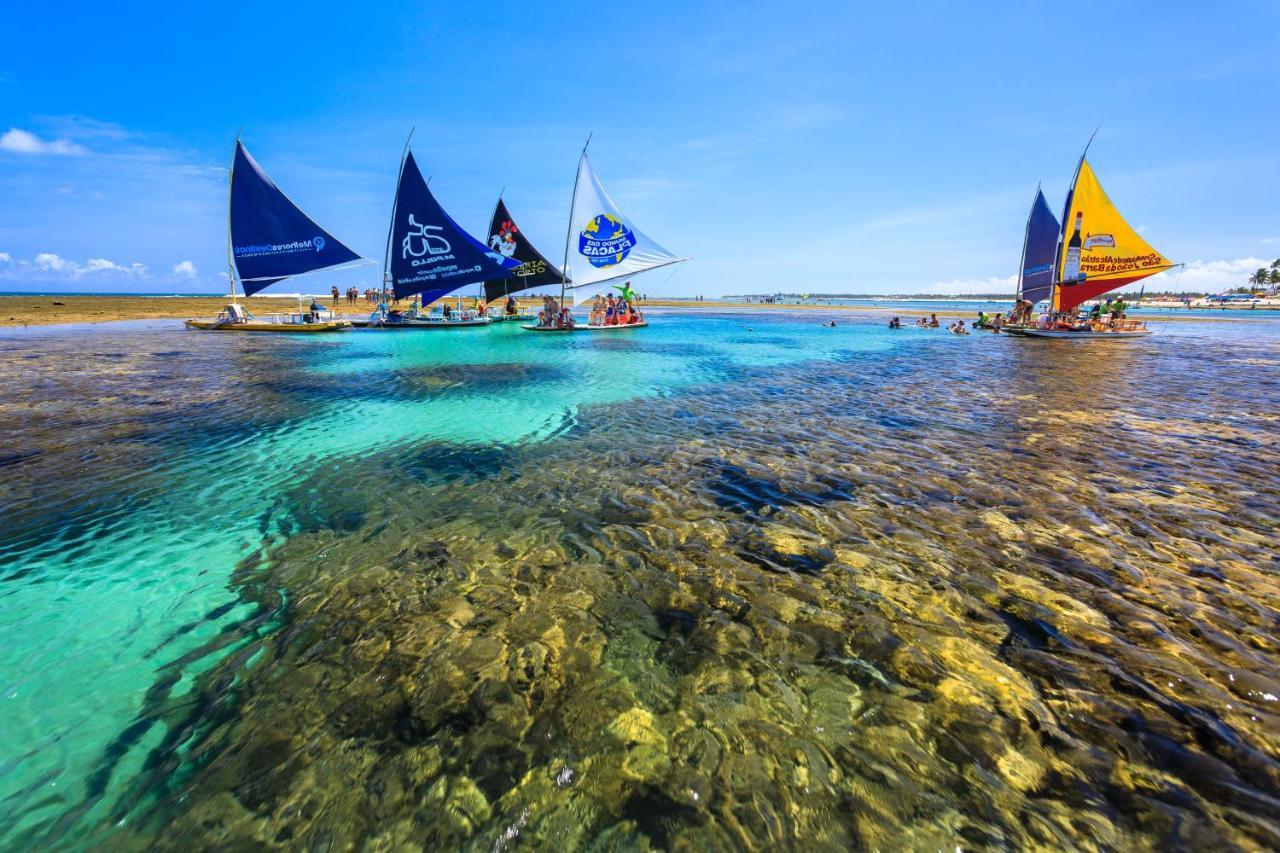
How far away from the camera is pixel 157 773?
3021mm

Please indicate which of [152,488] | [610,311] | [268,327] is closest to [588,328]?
[610,311]

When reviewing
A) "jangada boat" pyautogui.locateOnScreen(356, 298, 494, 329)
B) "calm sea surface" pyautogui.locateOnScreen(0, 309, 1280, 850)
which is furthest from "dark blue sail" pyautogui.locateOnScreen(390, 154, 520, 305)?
"calm sea surface" pyautogui.locateOnScreen(0, 309, 1280, 850)

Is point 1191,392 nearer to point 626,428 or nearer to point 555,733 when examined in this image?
point 626,428

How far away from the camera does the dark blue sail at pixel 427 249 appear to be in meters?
32.8

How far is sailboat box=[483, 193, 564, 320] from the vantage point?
43.1 meters

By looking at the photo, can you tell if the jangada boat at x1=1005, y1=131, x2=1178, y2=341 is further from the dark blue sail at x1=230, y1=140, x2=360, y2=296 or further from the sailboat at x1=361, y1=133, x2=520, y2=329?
the dark blue sail at x1=230, y1=140, x2=360, y2=296

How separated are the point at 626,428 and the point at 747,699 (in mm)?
8160

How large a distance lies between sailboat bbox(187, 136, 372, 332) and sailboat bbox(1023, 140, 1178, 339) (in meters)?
46.6

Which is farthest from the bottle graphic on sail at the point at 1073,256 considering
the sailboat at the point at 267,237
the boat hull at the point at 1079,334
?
the sailboat at the point at 267,237

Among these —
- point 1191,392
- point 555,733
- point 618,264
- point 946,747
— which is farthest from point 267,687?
point 618,264

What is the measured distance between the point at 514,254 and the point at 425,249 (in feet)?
→ 39.6

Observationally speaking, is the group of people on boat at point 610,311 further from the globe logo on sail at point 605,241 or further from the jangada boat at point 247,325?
the jangada boat at point 247,325

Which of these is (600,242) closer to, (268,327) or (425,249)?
(425,249)

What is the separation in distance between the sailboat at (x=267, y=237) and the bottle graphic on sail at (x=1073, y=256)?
46.8 m
